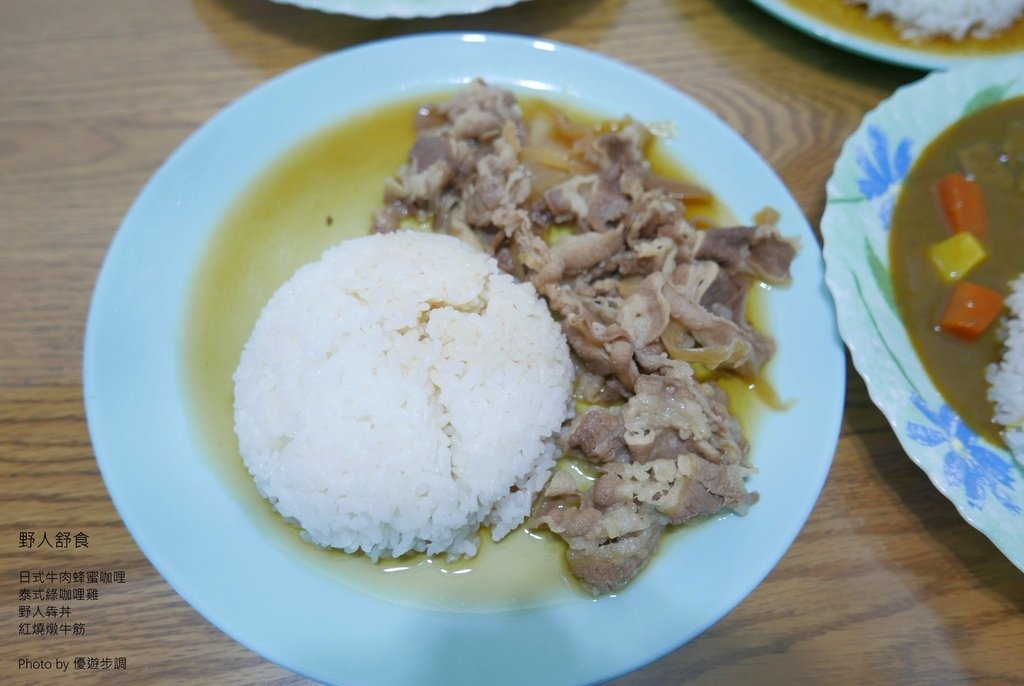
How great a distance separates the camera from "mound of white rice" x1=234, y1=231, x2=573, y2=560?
7.50 ft

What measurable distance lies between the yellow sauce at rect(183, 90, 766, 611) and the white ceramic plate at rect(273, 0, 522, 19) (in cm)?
51

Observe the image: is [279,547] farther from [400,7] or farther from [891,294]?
[400,7]

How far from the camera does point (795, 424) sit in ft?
8.29

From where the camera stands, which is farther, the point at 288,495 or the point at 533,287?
the point at 533,287

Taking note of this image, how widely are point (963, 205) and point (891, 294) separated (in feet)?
1.99

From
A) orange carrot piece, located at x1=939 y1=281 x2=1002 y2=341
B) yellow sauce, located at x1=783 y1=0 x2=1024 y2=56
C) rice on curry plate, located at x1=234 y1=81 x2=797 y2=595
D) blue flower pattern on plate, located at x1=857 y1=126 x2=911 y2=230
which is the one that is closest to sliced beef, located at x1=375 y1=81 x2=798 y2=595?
rice on curry plate, located at x1=234 y1=81 x2=797 y2=595

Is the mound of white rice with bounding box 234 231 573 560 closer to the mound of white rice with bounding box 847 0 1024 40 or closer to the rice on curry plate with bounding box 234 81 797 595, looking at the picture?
the rice on curry plate with bounding box 234 81 797 595

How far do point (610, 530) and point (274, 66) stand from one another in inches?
121

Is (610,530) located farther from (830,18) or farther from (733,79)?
(830,18)

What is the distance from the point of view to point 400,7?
133 inches

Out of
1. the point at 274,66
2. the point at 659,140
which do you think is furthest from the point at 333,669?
the point at 274,66

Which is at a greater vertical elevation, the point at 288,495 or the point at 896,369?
the point at 896,369

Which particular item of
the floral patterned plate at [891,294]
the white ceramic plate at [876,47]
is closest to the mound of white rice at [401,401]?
the floral patterned plate at [891,294]

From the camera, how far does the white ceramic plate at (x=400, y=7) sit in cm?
334
